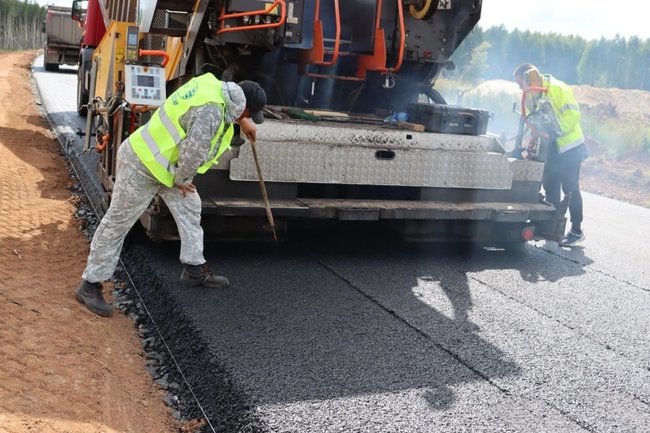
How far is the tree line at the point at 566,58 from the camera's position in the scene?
34938mm

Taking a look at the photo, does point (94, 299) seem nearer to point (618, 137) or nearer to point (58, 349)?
point (58, 349)

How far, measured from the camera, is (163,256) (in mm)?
5309

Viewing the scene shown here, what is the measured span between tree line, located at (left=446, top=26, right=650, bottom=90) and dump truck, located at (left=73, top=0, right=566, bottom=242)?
2619 centimetres

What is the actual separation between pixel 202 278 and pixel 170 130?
99 centimetres

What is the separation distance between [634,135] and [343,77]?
13535 millimetres

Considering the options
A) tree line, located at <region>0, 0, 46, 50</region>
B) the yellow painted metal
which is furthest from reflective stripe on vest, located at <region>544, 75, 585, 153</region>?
tree line, located at <region>0, 0, 46, 50</region>

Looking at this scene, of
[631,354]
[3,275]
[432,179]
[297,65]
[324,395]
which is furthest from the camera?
[297,65]

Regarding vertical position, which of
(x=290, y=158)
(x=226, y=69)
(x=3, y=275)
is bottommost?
(x=3, y=275)

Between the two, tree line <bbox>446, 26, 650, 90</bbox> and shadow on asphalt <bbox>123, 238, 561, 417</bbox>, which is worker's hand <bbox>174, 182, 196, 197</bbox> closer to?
shadow on asphalt <bbox>123, 238, 561, 417</bbox>

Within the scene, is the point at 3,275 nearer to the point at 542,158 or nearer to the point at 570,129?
the point at 542,158

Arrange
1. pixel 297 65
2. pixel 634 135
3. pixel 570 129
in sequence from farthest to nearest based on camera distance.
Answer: pixel 634 135 → pixel 570 129 → pixel 297 65

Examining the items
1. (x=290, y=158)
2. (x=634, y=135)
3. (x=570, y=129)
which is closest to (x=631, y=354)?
(x=290, y=158)

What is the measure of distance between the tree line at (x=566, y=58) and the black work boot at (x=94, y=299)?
1128 inches

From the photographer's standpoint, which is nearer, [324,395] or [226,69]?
[324,395]
